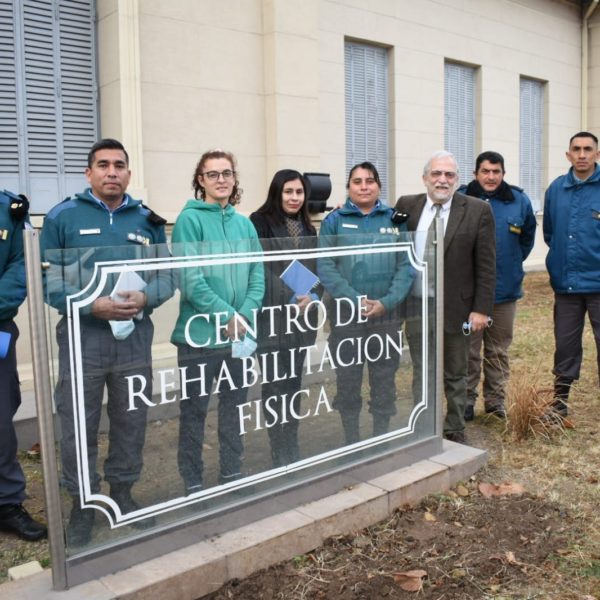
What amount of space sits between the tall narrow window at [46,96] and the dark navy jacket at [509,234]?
388cm

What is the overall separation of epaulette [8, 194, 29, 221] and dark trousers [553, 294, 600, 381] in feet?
12.0

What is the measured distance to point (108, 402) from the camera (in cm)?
268

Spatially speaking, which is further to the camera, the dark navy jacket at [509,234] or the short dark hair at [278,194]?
the dark navy jacket at [509,234]

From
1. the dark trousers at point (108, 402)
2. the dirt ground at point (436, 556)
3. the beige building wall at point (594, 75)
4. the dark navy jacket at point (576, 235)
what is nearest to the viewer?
the dark trousers at point (108, 402)

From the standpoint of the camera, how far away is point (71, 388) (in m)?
2.49

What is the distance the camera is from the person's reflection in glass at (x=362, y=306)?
3.43 m

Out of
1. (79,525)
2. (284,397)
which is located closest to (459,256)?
(284,397)

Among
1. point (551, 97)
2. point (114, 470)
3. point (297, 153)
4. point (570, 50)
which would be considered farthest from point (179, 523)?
point (570, 50)

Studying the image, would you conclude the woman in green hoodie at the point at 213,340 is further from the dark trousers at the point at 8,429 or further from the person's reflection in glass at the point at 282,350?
the dark trousers at the point at 8,429

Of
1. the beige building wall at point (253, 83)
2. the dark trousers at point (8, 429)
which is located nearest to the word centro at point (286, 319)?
the dark trousers at point (8, 429)

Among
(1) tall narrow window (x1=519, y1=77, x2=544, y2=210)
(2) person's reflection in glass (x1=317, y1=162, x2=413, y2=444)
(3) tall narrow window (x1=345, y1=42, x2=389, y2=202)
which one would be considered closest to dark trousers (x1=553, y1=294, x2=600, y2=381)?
(2) person's reflection in glass (x1=317, y1=162, x2=413, y2=444)

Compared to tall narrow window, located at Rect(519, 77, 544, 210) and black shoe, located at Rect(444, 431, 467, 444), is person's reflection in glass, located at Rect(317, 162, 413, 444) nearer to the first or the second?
black shoe, located at Rect(444, 431, 467, 444)

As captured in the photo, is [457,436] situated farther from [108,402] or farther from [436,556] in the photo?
[108,402]

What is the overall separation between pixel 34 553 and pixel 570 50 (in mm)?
14506
